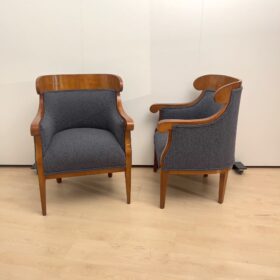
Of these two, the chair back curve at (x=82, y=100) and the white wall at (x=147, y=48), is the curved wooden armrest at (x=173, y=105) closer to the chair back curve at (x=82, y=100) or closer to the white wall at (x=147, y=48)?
the white wall at (x=147, y=48)

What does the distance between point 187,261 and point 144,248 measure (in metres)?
0.26

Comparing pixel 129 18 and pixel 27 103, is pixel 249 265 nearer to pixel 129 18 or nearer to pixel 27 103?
pixel 129 18

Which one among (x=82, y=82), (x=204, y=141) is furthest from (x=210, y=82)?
(x=82, y=82)

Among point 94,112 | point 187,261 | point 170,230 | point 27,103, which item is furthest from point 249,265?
point 27,103

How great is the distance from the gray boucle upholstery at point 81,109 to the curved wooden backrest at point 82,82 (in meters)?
0.04

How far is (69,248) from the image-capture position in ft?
5.82

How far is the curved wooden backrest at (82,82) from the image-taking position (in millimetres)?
2324

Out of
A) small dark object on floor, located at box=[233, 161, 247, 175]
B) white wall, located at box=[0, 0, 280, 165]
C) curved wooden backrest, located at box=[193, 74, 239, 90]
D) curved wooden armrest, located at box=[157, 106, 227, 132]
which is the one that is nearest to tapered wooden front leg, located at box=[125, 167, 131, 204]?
curved wooden armrest, located at box=[157, 106, 227, 132]

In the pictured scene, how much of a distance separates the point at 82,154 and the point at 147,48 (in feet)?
3.55

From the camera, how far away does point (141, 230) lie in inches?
76.1

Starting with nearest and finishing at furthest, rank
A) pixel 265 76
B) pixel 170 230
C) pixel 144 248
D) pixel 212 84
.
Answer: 1. pixel 144 248
2. pixel 170 230
3. pixel 212 84
4. pixel 265 76

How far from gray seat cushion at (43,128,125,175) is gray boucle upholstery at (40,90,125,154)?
0.19 metres

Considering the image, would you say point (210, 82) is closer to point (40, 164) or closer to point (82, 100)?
point (82, 100)

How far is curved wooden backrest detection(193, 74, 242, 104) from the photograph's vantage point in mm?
1899
